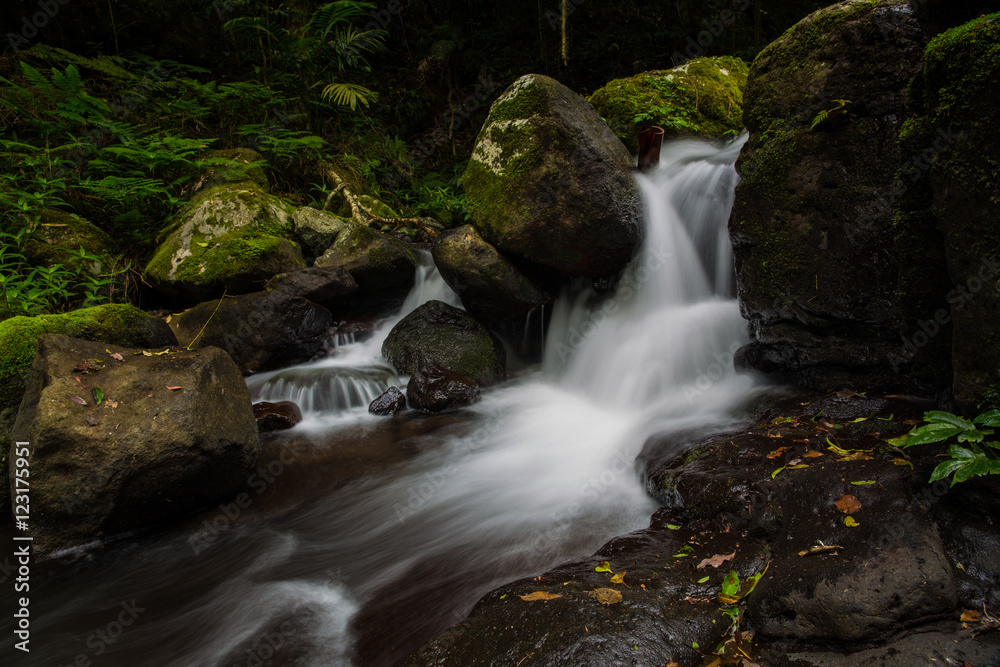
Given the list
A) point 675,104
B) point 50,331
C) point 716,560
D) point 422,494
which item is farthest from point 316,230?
point 716,560

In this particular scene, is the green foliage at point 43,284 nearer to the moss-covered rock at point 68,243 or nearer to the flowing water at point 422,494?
the moss-covered rock at point 68,243

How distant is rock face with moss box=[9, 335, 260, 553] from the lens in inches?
135

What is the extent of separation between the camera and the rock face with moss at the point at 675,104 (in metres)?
7.85

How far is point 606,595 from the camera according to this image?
237cm

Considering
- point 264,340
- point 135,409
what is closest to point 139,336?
point 264,340

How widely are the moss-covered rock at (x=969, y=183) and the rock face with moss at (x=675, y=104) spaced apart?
5.76 metres

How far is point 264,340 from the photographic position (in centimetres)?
646

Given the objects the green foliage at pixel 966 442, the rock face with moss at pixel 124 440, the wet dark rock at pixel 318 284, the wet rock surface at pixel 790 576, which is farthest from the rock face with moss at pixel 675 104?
the rock face with moss at pixel 124 440

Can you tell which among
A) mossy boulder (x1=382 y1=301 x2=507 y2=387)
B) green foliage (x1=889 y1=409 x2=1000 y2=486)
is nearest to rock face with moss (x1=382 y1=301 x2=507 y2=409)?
mossy boulder (x1=382 y1=301 x2=507 y2=387)

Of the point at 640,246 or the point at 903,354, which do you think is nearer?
the point at 903,354

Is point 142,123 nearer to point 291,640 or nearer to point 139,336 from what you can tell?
point 139,336

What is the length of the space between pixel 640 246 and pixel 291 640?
5389 mm

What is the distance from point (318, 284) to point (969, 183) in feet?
22.0

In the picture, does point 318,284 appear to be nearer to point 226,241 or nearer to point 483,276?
point 226,241
